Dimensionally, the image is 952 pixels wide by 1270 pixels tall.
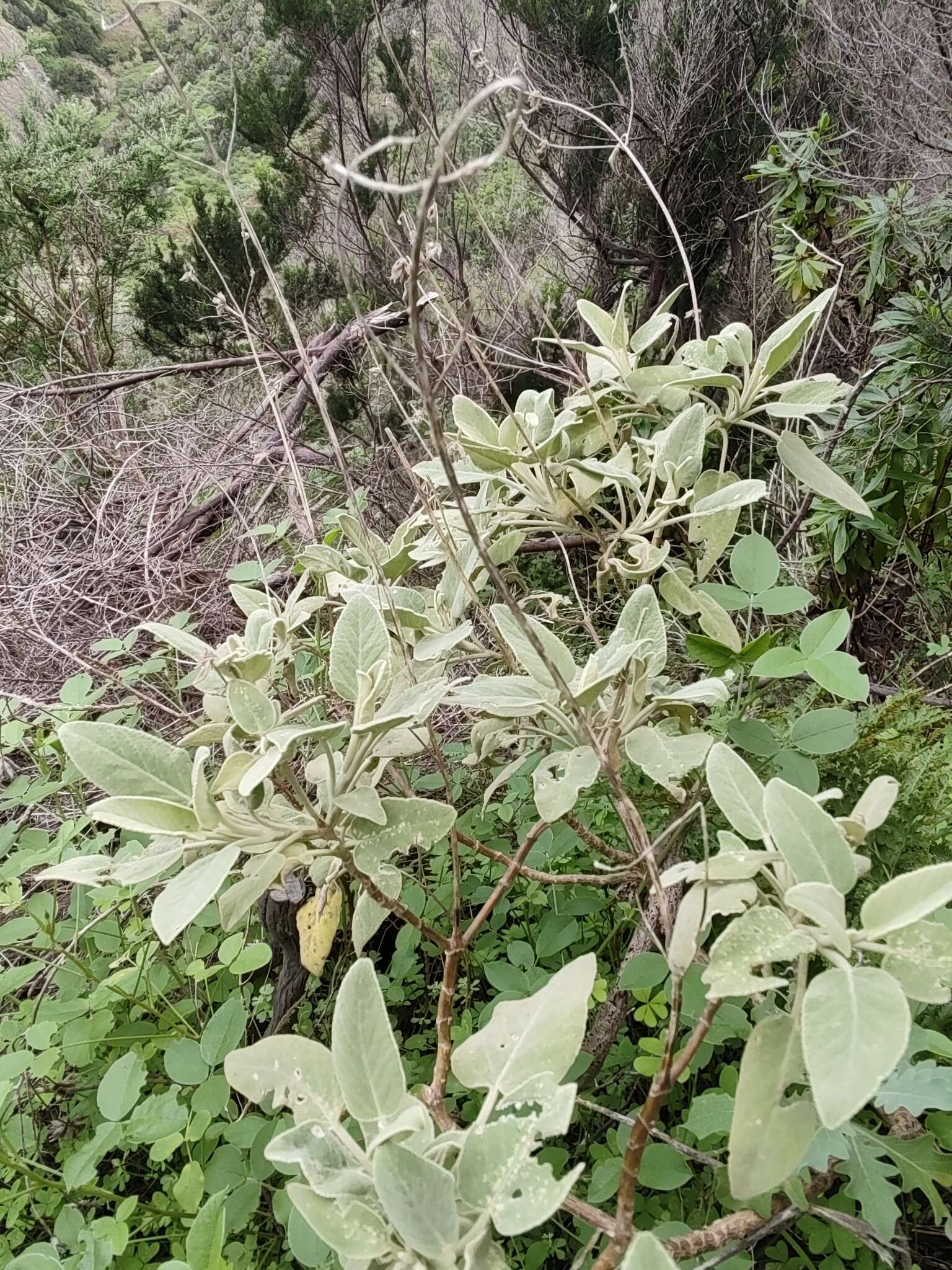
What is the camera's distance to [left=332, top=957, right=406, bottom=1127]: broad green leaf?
0.35 meters

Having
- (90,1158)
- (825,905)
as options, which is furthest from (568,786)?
(90,1158)

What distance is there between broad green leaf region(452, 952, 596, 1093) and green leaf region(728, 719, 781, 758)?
10.8 inches

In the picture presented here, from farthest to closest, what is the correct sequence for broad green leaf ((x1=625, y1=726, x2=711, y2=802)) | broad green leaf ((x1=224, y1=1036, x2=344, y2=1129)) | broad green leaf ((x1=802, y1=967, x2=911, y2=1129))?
1. broad green leaf ((x1=625, y1=726, x2=711, y2=802))
2. broad green leaf ((x1=224, y1=1036, x2=344, y2=1129))
3. broad green leaf ((x1=802, y1=967, x2=911, y2=1129))

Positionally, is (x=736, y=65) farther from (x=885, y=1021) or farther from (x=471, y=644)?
Answer: (x=885, y=1021)

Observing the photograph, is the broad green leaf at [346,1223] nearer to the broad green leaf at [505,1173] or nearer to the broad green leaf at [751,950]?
the broad green leaf at [505,1173]

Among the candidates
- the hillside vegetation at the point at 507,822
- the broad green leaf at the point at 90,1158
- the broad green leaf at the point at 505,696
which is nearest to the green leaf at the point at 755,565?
the hillside vegetation at the point at 507,822

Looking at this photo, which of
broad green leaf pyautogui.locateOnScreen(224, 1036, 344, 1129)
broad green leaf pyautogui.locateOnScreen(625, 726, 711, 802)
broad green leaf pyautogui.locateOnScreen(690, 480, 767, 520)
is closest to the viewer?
broad green leaf pyautogui.locateOnScreen(224, 1036, 344, 1129)

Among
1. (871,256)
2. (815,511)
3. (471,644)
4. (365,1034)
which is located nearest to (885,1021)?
(365,1034)

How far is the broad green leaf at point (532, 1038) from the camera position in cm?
36

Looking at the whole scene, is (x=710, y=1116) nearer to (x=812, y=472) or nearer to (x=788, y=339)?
(x=812, y=472)

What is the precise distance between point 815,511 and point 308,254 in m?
3.58

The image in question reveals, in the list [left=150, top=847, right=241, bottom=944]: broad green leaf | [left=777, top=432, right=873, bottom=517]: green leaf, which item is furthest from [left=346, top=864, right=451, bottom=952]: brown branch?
[left=777, top=432, right=873, bottom=517]: green leaf

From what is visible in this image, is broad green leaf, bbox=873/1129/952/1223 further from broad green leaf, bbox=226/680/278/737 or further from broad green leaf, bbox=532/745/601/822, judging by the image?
broad green leaf, bbox=226/680/278/737

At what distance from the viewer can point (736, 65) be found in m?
3.41
